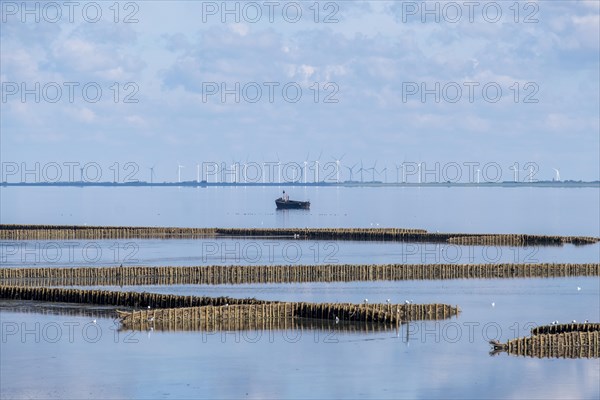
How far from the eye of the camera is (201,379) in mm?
52188

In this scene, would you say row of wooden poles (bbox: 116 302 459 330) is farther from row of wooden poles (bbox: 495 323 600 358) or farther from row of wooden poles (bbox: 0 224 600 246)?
row of wooden poles (bbox: 0 224 600 246)

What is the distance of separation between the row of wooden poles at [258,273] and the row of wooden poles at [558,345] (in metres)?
38.1

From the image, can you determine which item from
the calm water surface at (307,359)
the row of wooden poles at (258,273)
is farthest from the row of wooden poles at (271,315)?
the row of wooden poles at (258,273)

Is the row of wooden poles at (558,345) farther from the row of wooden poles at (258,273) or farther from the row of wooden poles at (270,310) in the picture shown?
the row of wooden poles at (258,273)

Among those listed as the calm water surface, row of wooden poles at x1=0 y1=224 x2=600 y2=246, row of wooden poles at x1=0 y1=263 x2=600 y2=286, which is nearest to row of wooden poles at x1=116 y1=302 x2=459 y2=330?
the calm water surface

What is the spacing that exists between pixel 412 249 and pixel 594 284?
1600 inches

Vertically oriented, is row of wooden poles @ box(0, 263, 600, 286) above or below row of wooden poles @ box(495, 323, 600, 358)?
above

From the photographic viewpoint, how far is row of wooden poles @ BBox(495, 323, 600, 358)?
56938mm

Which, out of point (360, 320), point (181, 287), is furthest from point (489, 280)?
point (360, 320)

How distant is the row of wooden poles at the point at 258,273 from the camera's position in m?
93.7

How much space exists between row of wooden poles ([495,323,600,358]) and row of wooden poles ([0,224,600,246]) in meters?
82.1

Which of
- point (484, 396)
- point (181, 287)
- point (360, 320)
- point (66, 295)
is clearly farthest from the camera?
point (181, 287)

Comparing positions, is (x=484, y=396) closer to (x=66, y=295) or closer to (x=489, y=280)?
(x=66, y=295)

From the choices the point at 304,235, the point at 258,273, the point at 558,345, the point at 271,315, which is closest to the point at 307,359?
the point at 271,315
